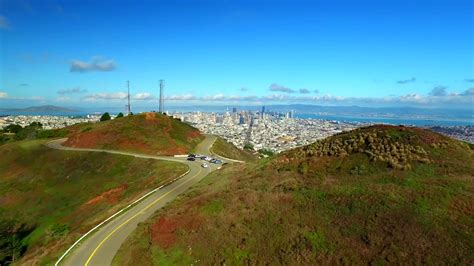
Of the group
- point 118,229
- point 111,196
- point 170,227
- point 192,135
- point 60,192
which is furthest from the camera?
point 192,135

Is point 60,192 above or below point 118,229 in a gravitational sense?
below

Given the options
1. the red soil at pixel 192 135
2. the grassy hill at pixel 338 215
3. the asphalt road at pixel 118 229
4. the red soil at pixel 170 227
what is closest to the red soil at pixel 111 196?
the asphalt road at pixel 118 229

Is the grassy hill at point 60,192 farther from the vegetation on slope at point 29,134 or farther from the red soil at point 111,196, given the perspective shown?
the vegetation on slope at point 29,134

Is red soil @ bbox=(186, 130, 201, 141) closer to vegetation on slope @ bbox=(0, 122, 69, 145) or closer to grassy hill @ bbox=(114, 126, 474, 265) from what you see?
vegetation on slope @ bbox=(0, 122, 69, 145)

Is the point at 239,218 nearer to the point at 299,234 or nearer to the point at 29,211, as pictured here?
the point at 299,234

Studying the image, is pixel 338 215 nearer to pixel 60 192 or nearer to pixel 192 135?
pixel 60 192

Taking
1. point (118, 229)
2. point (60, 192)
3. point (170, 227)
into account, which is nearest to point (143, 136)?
point (60, 192)

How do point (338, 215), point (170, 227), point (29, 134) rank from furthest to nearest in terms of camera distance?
point (29, 134)
point (170, 227)
point (338, 215)
